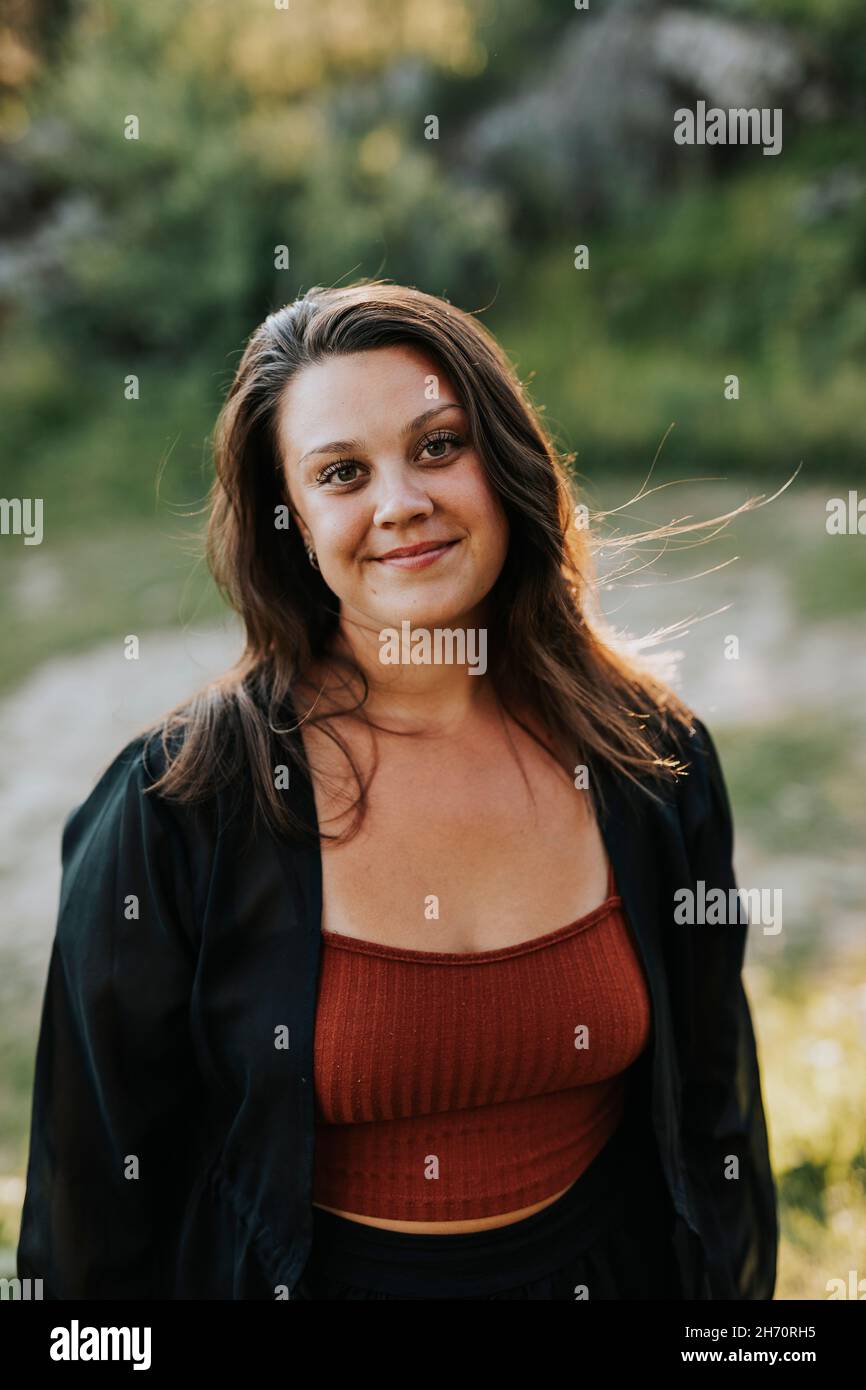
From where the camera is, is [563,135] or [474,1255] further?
[563,135]

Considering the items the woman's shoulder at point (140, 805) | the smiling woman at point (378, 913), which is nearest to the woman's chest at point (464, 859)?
the smiling woman at point (378, 913)

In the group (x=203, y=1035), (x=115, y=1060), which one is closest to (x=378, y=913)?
(x=203, y=1035)

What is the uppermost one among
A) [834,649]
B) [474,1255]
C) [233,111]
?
[233,111]

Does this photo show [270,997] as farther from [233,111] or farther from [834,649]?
[233,111]

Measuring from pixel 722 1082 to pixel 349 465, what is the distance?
1193mm

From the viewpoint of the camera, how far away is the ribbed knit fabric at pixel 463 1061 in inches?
66.5

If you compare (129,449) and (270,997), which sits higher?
(129,449)

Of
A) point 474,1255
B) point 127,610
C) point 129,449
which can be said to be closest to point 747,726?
point 127,610

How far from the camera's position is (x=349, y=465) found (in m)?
1.72

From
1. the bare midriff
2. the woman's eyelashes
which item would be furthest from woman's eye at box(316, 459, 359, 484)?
the bare midriff

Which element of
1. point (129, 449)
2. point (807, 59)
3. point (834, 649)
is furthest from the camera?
point (807, 59)

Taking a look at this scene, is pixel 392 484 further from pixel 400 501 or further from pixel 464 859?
pixel 464 859
